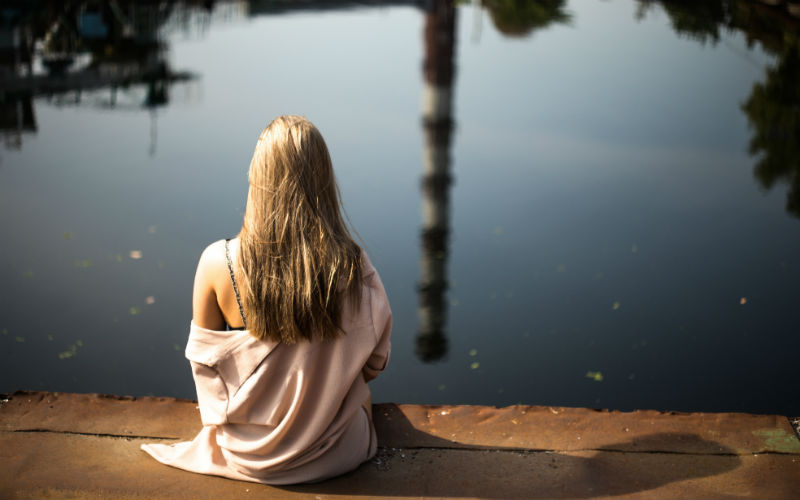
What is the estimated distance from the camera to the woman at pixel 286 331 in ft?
6.97

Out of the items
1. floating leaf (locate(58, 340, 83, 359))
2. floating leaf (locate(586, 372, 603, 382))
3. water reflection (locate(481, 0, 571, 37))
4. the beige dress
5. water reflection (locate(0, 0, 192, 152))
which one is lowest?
floating leaf (locate(586, 372, 603, 382))

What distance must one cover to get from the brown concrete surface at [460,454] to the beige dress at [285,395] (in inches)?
2.7

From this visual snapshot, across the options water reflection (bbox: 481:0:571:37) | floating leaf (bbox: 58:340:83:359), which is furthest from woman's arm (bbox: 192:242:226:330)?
Result: water reflection (bbox: 481:0:571:37)

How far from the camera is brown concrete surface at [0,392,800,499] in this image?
7.83ft

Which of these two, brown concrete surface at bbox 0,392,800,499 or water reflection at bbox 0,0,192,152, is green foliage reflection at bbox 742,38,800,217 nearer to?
brown concrete surface at bbox 0,392,800,499

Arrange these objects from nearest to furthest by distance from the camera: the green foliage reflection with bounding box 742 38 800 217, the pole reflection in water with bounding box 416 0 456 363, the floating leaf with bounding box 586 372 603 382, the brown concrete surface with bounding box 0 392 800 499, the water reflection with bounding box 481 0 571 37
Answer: the brown concrete surface with bounding box 0 392 800 499, the floating leaf with bounding box 586 372 603 382, the pole reflection in water with bounding box 416 0 456 363, the green foliage reflection with bounding box 742 38 800 217, the water reflection with bounding box 481 0 571 37

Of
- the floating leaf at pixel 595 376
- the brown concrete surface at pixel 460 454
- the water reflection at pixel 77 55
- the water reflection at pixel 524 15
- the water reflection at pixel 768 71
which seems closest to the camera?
the brown concrete surface at pixel 460 454

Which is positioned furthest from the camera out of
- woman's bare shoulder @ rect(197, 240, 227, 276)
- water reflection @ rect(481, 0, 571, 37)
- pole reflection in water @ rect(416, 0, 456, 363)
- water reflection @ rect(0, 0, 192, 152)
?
water reflection @ rect(481, 0, 571, 37)

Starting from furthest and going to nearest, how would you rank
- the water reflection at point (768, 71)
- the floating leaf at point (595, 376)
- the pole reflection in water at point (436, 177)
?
the water reflection at point (768, 71), the pole reflection in water at point (436, 177), the floating leaf at point (595, 376)

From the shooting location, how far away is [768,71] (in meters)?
13.7

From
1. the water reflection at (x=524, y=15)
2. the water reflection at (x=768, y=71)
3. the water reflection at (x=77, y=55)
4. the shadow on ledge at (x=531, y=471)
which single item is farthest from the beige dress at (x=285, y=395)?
the water reflection at (x=524, y=15)

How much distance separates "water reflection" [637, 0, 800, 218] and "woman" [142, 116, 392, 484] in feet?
22.3

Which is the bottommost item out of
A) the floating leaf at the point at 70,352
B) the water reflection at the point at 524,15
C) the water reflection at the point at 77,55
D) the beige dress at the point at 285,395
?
the floating leaf at the point at 70,352

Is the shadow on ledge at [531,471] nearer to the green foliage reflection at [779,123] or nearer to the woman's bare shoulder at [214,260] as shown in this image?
the woman's bare shoulder at [214,260]
